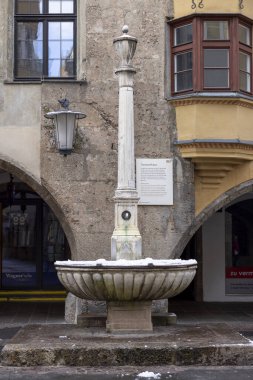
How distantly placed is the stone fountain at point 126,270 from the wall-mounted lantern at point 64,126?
139cm

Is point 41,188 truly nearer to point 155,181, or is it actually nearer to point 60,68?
point 155,181

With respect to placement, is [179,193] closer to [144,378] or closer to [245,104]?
[245,104]

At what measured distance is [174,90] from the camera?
11688 millimetres

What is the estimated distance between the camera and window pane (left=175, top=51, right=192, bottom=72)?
38.0 ft

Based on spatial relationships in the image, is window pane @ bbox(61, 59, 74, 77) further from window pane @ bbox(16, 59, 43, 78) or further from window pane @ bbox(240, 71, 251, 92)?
window pane @ bbox(240, 71, 251, 92)

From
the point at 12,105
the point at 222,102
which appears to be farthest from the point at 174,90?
the point at 12,105

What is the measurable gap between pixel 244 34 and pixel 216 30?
1.96 feet

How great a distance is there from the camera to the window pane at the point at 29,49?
11.8 meters

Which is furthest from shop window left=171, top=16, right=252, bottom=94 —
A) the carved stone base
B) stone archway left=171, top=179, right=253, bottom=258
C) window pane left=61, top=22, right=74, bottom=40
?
the carved stone base

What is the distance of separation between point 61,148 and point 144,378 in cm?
480

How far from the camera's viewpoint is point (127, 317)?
29.6 feet

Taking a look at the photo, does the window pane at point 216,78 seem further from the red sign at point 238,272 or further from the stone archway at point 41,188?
the red sign at point 238,272

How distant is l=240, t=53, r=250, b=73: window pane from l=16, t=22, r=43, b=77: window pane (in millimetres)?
3364

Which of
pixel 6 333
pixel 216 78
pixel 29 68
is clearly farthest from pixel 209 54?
pixel 6 333
